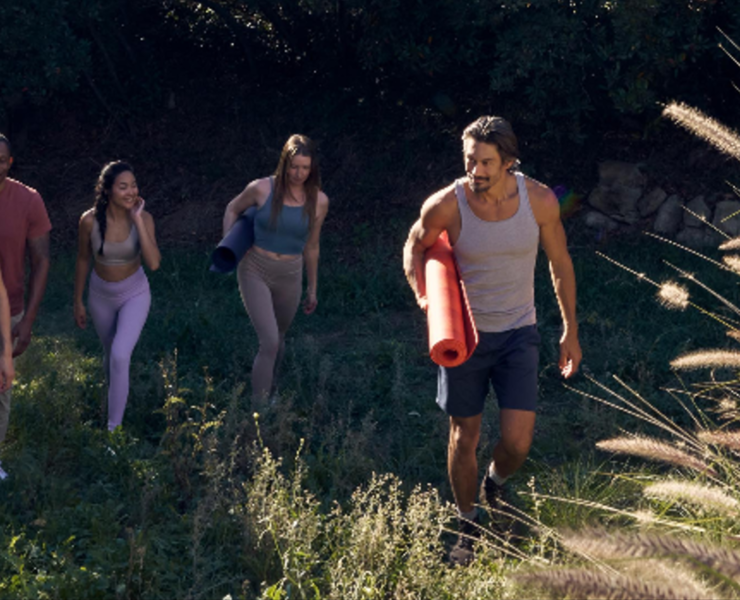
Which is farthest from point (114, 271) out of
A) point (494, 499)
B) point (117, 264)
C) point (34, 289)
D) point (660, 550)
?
point (660, 550)

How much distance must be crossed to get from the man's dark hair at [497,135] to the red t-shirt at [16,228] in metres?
2.49

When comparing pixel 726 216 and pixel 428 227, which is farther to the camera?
pixel 726 216

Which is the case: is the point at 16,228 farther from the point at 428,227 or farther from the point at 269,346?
the point at 428,227

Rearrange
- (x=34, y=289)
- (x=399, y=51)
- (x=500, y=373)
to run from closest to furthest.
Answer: (x=500, y=373) → (x=34, y=289) → (x=399, y=51)

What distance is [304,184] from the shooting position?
662 cm

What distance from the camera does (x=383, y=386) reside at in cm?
764

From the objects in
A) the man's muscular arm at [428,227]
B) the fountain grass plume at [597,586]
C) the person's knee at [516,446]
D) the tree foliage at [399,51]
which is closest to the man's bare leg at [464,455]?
the person's knee at [516,446]

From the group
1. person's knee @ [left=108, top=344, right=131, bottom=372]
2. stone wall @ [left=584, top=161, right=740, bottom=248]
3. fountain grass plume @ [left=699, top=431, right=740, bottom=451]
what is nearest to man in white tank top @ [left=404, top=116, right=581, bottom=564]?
fountain grass plume @ [left=699, top=431, right=740, bottom=451]

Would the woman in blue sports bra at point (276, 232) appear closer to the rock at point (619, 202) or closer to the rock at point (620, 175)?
the rock at point (619, 202)

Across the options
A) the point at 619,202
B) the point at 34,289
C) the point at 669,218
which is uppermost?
the point at 619,202

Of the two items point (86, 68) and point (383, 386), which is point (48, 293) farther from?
point (383, 386)

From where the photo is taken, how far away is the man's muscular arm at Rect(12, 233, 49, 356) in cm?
577

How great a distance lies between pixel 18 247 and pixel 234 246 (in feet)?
4.13

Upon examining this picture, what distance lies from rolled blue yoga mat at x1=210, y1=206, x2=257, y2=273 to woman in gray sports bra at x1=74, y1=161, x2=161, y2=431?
0.38m
